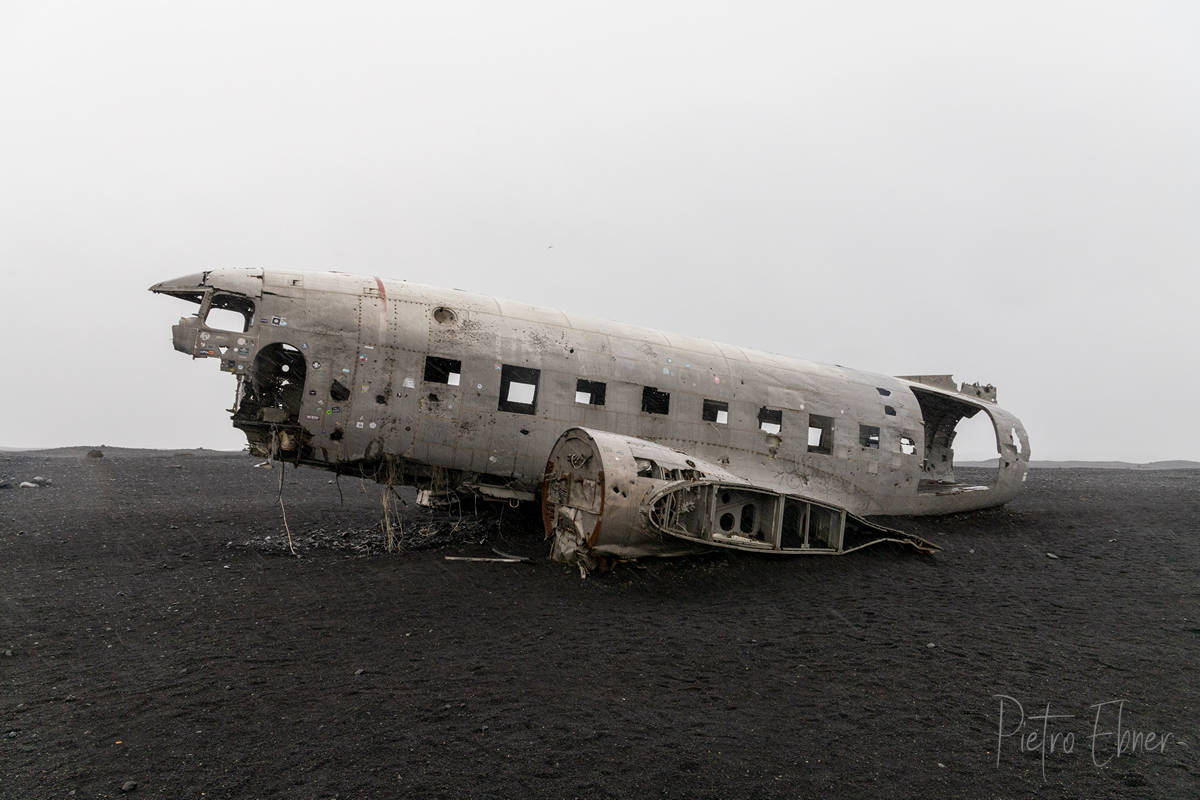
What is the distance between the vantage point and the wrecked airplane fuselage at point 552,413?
1058 centimetres

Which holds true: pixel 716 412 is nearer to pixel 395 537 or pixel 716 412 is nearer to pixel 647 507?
pixel 647 507

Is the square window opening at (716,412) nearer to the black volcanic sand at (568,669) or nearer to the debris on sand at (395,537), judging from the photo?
the black volcanic sand at (568,669)

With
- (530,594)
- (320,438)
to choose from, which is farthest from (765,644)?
(320,438)

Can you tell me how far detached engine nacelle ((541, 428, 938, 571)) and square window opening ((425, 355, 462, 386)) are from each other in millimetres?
2524

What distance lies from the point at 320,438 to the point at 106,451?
2799 centimetres

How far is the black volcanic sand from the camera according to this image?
16.9 feet

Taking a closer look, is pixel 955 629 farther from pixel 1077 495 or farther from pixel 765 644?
pixel 1077 495

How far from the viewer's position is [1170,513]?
15898 mm

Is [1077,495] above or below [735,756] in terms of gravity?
above

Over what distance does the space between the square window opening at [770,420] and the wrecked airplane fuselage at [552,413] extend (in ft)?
0.17
